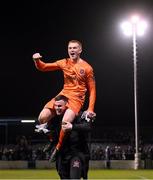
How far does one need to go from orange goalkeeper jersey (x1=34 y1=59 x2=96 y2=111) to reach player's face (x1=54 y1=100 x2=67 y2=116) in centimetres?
44

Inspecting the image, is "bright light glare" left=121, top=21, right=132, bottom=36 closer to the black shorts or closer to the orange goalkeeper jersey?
the orange goalkeeper jersey

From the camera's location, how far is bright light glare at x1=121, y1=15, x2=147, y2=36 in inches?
1326

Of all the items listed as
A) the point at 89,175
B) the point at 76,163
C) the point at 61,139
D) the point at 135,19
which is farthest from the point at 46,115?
the point at 135,19

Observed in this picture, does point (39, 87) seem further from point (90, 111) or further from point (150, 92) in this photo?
point (90, 111)

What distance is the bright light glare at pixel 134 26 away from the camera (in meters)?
33.7

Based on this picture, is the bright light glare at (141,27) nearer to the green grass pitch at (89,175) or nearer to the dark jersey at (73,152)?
the green grass pitch at (89,175)

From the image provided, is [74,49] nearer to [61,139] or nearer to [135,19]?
[61,139]

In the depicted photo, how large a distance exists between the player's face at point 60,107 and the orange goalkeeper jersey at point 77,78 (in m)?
0.44

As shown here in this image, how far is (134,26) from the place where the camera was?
110 ft

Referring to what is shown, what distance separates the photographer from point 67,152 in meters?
10.5

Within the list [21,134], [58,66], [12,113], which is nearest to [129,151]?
[21,134]

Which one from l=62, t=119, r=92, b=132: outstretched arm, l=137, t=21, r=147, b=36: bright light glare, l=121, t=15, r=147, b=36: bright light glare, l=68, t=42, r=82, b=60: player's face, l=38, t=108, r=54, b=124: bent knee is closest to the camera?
l=62, t=119, r=92, b=132: outstretched arm

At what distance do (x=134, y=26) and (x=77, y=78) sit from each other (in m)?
22.9

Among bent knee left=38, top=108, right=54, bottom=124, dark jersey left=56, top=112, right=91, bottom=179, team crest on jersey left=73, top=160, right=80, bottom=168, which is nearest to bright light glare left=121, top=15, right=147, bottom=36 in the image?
bent knee left=38, top=108, right=54, bottom=124
